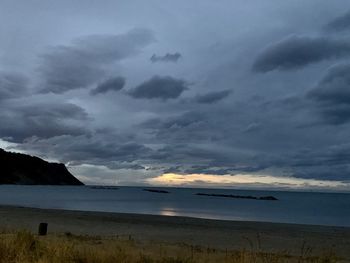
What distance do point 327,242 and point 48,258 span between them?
22350mm

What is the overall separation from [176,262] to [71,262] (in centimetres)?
237

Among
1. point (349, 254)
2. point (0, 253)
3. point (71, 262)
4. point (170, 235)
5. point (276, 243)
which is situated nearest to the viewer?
point (71, 262)

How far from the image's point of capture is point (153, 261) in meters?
10.7

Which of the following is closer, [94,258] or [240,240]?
[94,258]

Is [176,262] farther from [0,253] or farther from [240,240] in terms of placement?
[240,240]

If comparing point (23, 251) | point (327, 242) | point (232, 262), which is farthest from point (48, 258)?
point (327, 242)

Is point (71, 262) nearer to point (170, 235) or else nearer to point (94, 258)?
point (94, 258)

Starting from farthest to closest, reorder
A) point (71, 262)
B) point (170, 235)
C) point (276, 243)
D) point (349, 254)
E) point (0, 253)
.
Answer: point (170, 235) < point (276, 243) < point (349, 254) < point (0, 253) < point (71, 262)

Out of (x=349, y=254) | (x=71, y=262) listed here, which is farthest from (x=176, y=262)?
(x=349, y=254)

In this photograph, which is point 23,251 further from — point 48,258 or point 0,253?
point 48,258

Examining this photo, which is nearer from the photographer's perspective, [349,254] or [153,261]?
[153,261]

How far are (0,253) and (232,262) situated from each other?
496 cm

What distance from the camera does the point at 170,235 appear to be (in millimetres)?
28141

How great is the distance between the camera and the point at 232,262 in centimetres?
975
